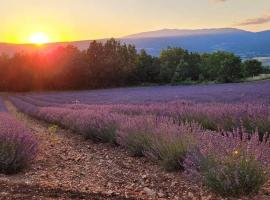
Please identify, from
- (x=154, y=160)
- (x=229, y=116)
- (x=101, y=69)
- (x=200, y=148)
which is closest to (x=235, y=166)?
(x=200, y=148)

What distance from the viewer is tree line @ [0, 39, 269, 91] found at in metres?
56.8

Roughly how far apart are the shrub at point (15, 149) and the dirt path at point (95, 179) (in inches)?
6.5

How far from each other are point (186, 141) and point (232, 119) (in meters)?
3.18

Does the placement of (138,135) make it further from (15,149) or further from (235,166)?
(235,166)

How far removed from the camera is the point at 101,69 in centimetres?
5891

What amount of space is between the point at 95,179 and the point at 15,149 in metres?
1.36

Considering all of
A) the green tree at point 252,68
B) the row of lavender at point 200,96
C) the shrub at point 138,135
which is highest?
the shrub at point 138,135

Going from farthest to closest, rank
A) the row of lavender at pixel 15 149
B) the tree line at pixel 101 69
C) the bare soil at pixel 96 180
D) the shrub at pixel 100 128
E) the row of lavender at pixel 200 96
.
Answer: the tree line at pixel 101 69, the row of lavender at pixel 200 96, the shrub at pixel 100 128, the row of lavender at pixel 15 149, the bare soil at pixel 96 180

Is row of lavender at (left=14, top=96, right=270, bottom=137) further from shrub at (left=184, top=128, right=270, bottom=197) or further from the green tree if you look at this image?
the green tree

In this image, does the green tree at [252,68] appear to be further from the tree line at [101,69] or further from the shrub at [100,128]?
the shrub at [100,128]

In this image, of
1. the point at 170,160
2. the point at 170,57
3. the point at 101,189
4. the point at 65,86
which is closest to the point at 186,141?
the point at 170,160

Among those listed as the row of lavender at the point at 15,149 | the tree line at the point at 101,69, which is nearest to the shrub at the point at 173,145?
the row of lavender at the point at 15,149

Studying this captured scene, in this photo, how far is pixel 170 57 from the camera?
73938mm

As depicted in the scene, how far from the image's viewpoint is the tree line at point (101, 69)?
56.8 m
